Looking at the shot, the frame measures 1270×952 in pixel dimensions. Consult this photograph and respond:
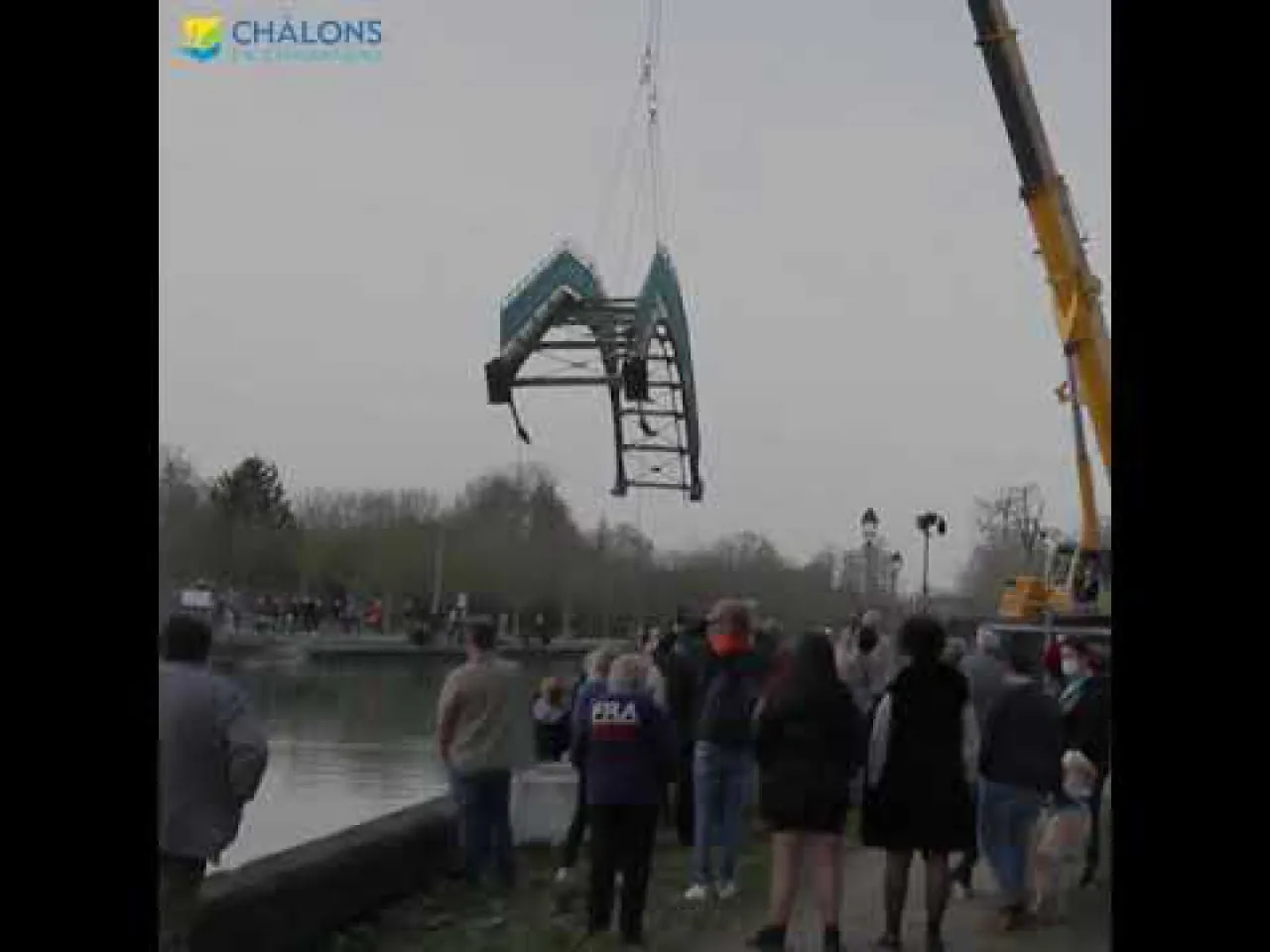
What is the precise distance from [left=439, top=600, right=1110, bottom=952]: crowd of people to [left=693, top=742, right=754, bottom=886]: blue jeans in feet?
0.04

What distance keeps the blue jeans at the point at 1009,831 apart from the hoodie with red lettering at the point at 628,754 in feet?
6.30

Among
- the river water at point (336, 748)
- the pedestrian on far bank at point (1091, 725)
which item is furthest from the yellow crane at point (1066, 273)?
the pedestrian on far bank at point (1091, 725)

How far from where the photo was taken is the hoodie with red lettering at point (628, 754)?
834 centimetres

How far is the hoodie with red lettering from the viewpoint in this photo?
27.3 feet

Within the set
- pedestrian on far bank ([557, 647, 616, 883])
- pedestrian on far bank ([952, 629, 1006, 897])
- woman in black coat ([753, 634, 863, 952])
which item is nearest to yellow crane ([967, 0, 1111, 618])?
pedestrian on far bank ([952, 629, 1006, 897])

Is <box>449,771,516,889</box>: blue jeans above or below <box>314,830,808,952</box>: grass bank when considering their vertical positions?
above

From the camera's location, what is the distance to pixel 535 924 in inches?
357

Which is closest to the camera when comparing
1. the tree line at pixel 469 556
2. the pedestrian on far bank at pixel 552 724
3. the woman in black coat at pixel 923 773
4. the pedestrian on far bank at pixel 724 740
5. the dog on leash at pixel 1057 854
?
the woman in black coat at pixel 923 773

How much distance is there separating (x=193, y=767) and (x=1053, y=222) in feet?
50.8

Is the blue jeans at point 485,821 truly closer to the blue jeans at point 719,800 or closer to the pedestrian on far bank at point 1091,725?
the blue jeans at point 719,800

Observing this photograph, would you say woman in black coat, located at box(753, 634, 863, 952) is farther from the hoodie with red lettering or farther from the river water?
the river water
